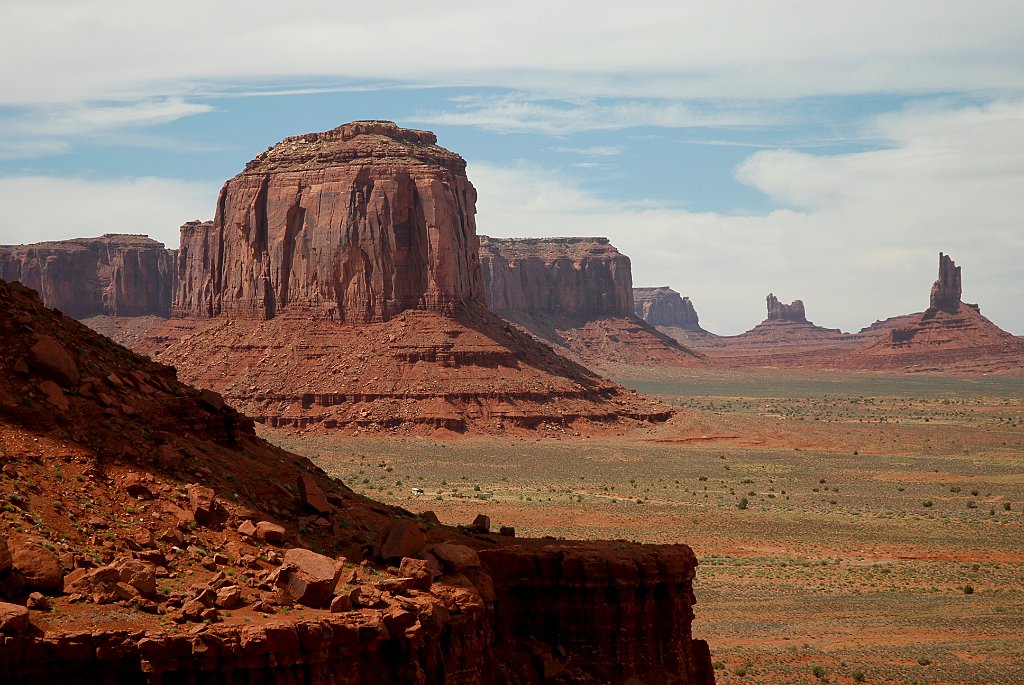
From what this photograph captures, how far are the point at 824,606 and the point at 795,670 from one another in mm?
8660

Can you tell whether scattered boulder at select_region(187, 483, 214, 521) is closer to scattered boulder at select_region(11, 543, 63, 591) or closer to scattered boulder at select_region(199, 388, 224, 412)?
scattered boulder at select_region(11, 543, 63, 591)

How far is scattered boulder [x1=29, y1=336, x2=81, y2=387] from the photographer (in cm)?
1892

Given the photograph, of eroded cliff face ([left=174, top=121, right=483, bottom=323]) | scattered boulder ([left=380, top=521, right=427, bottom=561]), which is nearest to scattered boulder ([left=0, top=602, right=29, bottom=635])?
scattered boulder ([left=380, top=521, right=427, bottom=561])

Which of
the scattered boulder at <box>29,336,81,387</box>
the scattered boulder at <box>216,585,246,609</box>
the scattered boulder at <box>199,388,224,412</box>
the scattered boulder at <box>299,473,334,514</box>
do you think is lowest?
the scattered boulder at <box>216,585,246,609</box>

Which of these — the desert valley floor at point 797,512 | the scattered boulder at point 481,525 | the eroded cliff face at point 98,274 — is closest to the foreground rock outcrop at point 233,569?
the scattered boulder at point 481,525

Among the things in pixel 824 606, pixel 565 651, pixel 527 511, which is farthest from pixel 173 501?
pixel 527 511

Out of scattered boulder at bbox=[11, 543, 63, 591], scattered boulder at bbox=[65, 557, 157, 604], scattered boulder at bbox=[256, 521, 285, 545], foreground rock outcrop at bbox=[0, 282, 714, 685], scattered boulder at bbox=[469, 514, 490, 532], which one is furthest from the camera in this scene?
scattered boulder at bbox=[469, 514, 490, 532]

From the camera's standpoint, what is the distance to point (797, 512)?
6438 centimetres

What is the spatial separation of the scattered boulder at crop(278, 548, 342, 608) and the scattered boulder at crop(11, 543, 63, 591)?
8.31ft

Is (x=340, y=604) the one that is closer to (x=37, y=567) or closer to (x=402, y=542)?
(x=402, y=542)

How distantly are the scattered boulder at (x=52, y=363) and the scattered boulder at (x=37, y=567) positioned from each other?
396 cm

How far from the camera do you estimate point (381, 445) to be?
91250 millimetres

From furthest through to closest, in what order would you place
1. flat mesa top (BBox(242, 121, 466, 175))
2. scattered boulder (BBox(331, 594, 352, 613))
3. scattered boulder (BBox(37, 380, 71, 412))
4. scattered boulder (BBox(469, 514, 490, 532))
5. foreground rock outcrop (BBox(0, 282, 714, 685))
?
flat mesa top (BBox(242, 121, 466, 175))
scattered boulder (BBox(469, 514, 490, 532))
scattered boulder (BBox(37, 380, 71, 412))
scattered boulder (BBox(331, 594, 352, 613))
foreground rock outcrop (BBox(0, 282, 714, 685))

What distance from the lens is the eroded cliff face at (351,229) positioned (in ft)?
341
